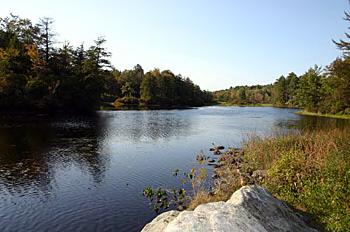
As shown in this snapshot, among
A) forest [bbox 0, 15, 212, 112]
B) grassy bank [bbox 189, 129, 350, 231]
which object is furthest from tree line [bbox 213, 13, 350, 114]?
forest [bbox 0, 15, 212, 112]

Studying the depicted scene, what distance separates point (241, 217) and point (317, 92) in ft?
287

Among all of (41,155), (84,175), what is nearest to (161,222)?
(84,175)

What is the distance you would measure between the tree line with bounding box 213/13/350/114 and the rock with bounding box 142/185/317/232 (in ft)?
132

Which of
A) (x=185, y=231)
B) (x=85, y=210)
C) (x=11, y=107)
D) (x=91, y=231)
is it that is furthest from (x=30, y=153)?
(x=11, y=107)

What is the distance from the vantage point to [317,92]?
284ft

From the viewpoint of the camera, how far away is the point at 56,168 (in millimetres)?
21219

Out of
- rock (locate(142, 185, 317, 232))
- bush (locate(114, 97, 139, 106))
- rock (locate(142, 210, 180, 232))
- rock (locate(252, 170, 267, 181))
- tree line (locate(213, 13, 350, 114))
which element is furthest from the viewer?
bush (locate(114, 97, 139, 106))

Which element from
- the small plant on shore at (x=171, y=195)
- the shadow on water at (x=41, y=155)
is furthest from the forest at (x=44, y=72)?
the small plant on shore at (x=171, y=195)

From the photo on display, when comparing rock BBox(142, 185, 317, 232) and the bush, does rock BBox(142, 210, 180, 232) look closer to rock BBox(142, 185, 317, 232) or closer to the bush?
rock BBox(142, 185, 317, 232)

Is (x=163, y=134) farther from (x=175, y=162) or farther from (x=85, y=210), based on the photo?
(x=85, y=210)

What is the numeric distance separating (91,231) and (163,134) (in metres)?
27.1

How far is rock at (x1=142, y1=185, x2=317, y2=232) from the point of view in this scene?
21.4 ft

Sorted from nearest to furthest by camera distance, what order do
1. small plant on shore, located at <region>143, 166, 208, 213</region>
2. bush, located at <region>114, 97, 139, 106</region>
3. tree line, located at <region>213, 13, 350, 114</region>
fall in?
small plant on shore, located at <region>143, 166, 208, 213</region>, tree line, located at <region>213, 13, 350, 114</region>, bush, located at <region>114, 97, 139, 106</region>

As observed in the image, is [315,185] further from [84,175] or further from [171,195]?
[84,175]
